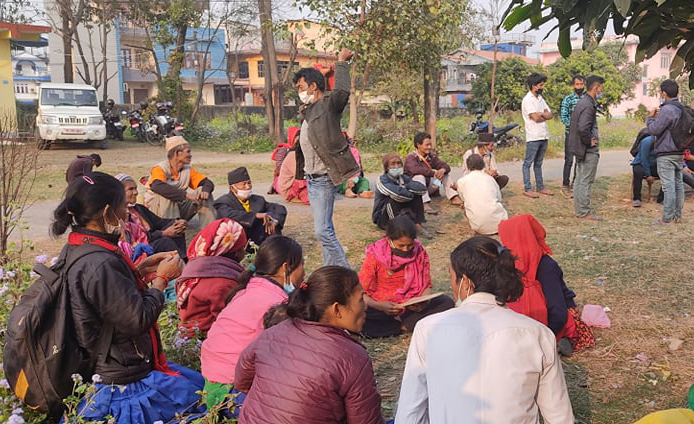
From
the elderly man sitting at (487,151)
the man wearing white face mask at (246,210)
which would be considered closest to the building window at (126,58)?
the elderly man sitting at (487,151)

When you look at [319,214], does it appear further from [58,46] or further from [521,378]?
[58,46]

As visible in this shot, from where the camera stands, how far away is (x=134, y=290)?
2.97 metres

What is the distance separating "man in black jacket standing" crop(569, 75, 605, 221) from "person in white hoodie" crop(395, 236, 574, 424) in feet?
21.7

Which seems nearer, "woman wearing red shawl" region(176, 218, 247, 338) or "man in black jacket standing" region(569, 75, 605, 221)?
"woman wearing red shawl" region(176, 218, 247, 338)

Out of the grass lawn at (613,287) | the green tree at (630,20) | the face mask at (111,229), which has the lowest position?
the grass lawn at (613,287)

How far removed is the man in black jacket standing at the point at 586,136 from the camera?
8461mm

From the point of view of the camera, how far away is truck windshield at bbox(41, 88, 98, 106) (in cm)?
1859

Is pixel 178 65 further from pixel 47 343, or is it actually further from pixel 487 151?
pixel 47 343

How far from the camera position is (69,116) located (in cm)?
1781

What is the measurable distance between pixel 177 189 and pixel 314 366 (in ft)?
15.1

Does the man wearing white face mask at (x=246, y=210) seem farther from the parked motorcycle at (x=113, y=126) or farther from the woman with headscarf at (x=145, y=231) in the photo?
the parked motorcycle at (x=113, y=126)

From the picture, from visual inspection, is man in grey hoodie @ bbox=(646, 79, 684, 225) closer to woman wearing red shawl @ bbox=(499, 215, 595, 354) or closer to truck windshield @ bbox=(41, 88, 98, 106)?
woman wearing red shawl @ bbox=(499, 215, 595, 354)

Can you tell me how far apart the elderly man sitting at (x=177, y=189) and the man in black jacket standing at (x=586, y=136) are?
4.70m

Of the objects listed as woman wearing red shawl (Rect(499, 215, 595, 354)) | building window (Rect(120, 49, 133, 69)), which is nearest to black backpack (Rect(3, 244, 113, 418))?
woman wearing red shawl (Rect(499, 215, 595, 354))
